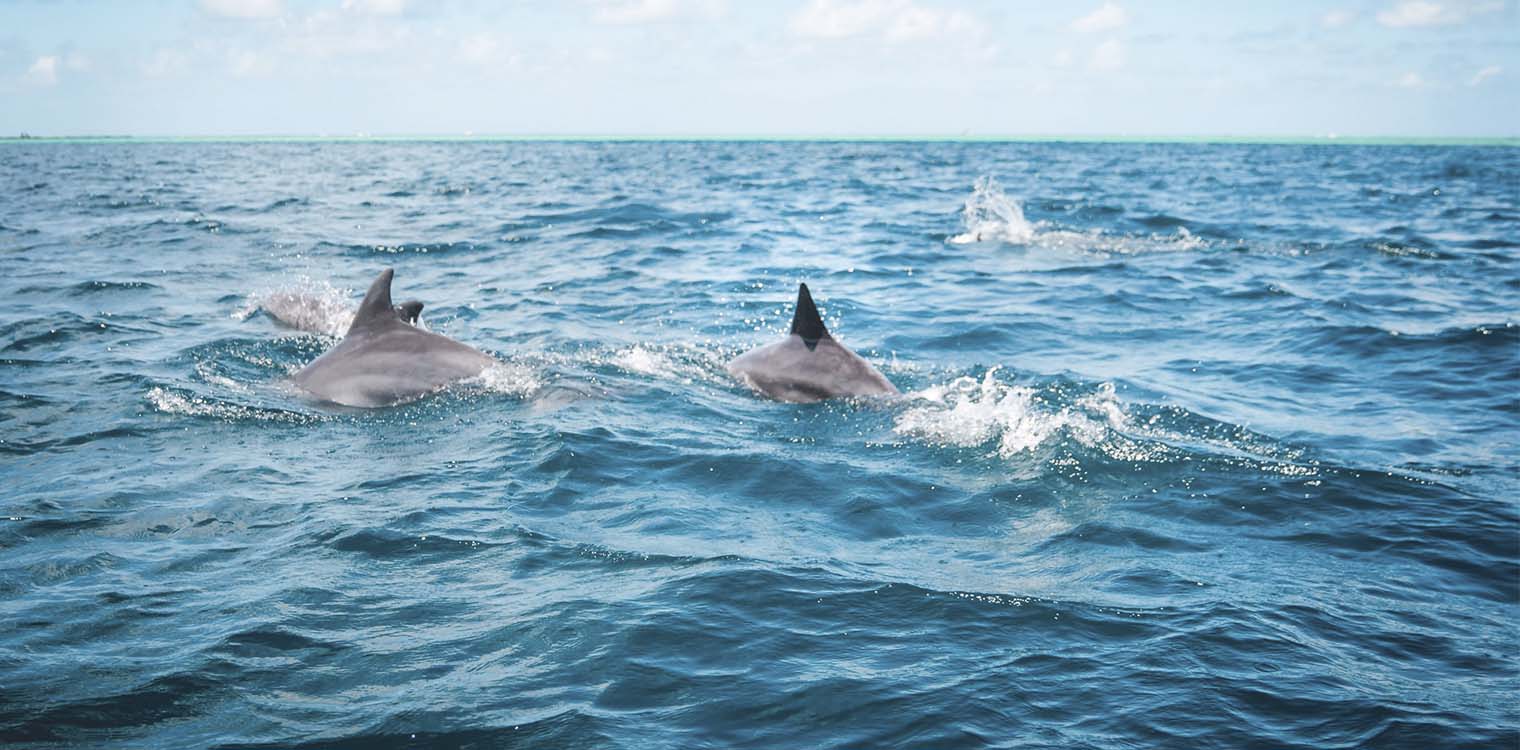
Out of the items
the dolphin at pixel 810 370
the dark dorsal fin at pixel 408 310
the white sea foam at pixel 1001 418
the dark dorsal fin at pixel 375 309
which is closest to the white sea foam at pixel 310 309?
the dark dorsal fin at pixel 408 310

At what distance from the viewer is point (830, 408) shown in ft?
37.2

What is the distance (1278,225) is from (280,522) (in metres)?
31.4

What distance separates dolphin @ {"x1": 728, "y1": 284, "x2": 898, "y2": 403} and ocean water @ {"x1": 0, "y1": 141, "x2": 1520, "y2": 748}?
318mm

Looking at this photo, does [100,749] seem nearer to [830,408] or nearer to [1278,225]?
[830,408]

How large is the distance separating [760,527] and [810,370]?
3.84 meters

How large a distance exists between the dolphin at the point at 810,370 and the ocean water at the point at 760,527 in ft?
1.04

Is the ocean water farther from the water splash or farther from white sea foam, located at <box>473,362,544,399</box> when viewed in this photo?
the water splash

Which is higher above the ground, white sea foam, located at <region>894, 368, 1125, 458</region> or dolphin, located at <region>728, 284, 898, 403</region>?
dolphin, located at <region>728, 284, 898, 403</region>

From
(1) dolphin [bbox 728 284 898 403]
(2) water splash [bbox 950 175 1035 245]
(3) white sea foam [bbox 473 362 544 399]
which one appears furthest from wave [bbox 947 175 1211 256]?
(3) white sea foam [bbox 473 362 544 399]

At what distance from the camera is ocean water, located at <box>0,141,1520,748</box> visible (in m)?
5.48

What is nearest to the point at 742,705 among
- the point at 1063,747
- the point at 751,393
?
the point at 1063,747

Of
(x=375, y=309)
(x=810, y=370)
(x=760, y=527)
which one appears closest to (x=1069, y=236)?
(x=810, y=370)

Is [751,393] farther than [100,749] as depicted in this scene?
Yes

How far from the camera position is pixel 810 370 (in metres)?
11.8
